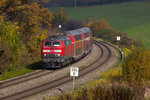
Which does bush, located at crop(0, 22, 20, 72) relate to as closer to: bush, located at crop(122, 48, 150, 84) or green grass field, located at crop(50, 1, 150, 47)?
bush, located at crop(122, 48, 150, 84)

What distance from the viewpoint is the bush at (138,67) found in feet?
51.7

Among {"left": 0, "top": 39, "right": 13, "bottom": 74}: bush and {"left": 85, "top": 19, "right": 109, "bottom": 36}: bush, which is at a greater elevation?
{"left": 0, "top": 39, "right": 13, "bottom": 74}: bush

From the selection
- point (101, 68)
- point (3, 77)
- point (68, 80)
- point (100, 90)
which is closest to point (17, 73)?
point (3, 77)

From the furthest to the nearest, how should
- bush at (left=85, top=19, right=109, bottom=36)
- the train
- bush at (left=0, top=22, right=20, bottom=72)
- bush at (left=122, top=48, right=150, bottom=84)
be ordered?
bush at (left=85, top=19, right=109, bottom=36)
the train
bush at (left=0, top=22, right=20, bottom=72)
bush at (left=122, top=48, right=150, bottom=84)

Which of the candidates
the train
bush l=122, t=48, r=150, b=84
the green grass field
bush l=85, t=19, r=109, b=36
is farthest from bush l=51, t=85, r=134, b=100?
bush l=85, t=19, r=109, b=36

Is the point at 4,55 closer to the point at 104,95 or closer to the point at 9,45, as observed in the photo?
the point at 9,45

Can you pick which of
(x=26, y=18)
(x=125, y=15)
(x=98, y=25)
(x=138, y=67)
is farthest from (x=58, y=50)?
(x=125, y=15)

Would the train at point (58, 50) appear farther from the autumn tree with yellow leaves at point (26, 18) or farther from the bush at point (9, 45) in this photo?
the autumn tree with yellow leaves at point (26, 18)

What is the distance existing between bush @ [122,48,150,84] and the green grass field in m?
38.2

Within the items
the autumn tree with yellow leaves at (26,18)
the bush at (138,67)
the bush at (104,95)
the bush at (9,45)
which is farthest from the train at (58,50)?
the bush at (104,95)

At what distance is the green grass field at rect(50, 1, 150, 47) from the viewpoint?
6486 cm

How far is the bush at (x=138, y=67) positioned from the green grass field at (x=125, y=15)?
1504 inches

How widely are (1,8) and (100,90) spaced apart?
2120 cm

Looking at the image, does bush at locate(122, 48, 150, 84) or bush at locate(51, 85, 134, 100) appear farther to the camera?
bush at locate(122, 48, 150, 84)
